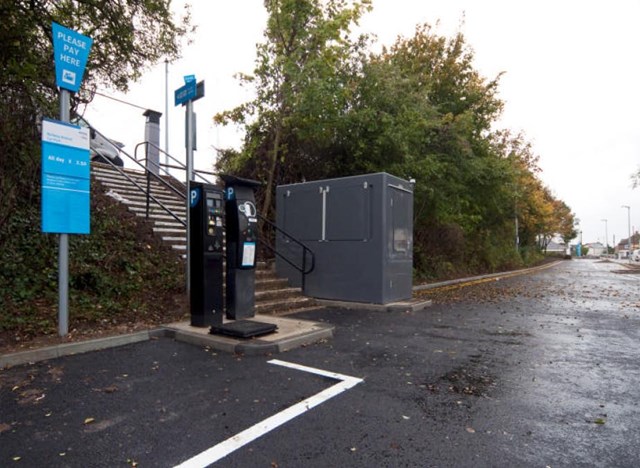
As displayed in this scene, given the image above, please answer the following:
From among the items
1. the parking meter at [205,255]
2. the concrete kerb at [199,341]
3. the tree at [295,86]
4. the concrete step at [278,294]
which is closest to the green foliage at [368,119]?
the tree at [295,86]

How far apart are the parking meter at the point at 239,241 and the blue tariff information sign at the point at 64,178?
178cm

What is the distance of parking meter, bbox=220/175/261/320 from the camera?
598 centimetres

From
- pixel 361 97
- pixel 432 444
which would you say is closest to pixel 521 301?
pixel 361 97

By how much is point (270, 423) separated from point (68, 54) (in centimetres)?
494

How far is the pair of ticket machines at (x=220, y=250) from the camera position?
579 cm

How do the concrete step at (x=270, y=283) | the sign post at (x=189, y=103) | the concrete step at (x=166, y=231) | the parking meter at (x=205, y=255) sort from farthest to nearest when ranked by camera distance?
the concrete step at (x=166, y=231) < the concrete step at (x=270, y=283) < the sign post at (x=189, y=103) < the parking meter at (x=205, y=255)

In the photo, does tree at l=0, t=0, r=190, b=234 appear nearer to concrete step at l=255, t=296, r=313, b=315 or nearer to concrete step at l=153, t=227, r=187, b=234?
concrete step at l=153, t=227, r=187, b=234

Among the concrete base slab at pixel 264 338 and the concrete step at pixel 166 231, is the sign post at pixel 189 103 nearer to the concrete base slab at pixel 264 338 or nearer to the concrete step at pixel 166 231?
the concrete base slab at pixel 264 338

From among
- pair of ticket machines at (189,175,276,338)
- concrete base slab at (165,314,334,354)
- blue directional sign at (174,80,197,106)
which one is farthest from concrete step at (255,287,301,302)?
blue directional sign at (174,80,197,106)

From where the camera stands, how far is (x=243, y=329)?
5.25 m

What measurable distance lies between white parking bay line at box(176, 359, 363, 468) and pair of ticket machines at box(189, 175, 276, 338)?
5.81 ft

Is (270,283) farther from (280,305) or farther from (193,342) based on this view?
(193,342)

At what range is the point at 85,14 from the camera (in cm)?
628

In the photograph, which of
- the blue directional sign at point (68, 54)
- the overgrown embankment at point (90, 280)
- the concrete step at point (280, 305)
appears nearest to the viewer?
the blue directional sign at point (68, 54)
